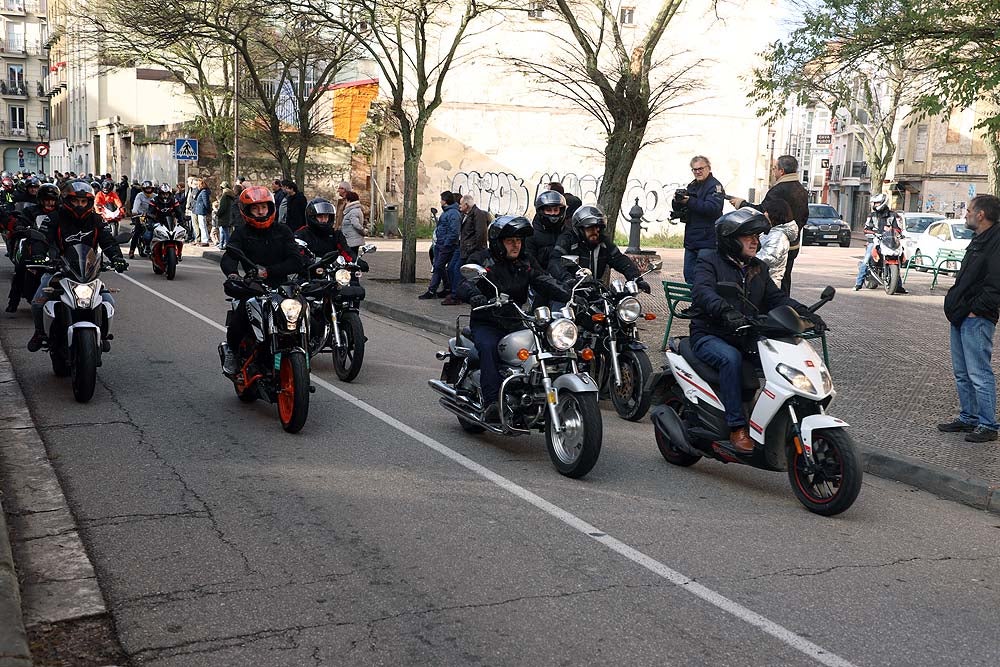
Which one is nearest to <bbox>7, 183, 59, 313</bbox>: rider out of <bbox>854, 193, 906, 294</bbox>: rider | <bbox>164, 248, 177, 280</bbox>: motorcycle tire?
<bbox>164, 248, 177, 280</bbox>: motorcycle tire

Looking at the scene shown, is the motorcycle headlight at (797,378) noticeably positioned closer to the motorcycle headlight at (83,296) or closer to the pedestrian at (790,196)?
the pedestrian at (790,196)

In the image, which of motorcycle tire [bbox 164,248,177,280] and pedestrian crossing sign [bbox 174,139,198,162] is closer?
motorcycle tire [bbox 164,248,177,280]

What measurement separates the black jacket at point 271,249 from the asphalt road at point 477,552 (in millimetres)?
1107

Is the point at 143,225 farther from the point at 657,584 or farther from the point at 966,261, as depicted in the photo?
the point at 657,584

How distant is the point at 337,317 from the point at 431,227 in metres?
27.2

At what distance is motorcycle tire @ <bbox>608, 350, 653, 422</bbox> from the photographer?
8742mm

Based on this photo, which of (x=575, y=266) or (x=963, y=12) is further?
(x=963, y=12)

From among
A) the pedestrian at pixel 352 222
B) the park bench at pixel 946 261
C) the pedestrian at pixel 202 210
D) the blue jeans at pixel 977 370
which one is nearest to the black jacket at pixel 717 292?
the blue jeans at pixel 977 370

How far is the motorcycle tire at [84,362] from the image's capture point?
8414 millimetres

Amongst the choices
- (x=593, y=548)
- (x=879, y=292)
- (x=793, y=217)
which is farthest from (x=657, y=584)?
(x=879, y=292)

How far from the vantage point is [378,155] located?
37.9 meters

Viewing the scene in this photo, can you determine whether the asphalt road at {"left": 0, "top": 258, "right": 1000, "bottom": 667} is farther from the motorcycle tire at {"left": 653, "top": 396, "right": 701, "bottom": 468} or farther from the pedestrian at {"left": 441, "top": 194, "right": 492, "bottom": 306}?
the pedestrian at {"left": 441, "top": 194, "right": 492, "bottom": 306}

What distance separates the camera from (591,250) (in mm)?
9625

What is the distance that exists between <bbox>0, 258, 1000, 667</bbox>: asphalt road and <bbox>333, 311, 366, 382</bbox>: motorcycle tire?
157 centimetres
